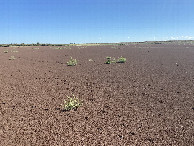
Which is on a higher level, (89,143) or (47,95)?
(47,95)

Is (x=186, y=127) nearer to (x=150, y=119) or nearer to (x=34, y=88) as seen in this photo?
(x=150, y=119)

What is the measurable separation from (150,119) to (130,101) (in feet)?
4.82

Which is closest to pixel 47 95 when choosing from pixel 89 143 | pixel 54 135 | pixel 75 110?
pixel 75 110

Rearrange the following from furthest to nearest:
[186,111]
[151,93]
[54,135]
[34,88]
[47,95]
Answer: [34,88] < [151,93] < [47,95] < [186,111] < [54,135]

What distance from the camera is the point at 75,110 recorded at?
5398mm

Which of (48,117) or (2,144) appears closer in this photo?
(2,144)

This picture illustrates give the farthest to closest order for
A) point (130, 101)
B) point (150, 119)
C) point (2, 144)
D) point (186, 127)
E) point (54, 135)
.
Answer: 1. point (130, 101)
2. point (150, 119)
3. point (186, 127)
4. point (54, 135)
5. point (2, 144)

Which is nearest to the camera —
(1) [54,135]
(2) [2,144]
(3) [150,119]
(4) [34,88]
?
(2) [2,144]

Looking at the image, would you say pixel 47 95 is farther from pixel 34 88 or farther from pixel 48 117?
pixel 48 117

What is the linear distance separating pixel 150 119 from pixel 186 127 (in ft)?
3.04

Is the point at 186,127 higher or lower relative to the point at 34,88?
lower

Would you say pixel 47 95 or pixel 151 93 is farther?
pixel 151 93

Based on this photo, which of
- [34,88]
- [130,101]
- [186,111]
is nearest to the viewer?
[186,111]

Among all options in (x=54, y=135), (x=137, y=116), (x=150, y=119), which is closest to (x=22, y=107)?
(x=54, y=135)
